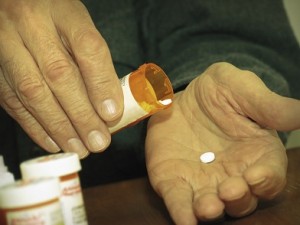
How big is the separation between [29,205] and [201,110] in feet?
1.22

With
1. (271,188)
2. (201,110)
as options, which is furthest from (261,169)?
(201,110)

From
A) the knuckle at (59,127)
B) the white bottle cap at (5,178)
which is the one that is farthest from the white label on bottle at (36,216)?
the knuckle at (59,127)

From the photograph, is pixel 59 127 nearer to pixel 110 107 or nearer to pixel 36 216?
pixel 110 107

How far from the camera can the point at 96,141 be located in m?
0.59

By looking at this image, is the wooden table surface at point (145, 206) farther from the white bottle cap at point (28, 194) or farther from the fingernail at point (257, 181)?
the white bottle cap at point (28, 194)

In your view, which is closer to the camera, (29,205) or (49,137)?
(29,205)

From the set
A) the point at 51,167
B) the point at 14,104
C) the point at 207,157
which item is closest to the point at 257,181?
the point at 207,157

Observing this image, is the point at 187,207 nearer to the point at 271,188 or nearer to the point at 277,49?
the point at 271,188

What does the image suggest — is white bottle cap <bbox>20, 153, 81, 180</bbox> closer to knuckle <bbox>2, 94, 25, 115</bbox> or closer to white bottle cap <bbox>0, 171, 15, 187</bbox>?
white bottle cap <bbox>0, 171, 15, 187</bbox>

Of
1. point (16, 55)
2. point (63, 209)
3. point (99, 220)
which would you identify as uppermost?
point (16, 55)

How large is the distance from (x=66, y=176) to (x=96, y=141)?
0.50ft

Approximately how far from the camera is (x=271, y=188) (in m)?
0.52

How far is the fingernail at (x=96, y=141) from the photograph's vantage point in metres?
0.58

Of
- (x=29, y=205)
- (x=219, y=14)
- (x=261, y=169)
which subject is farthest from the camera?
(x=219, y=14)
